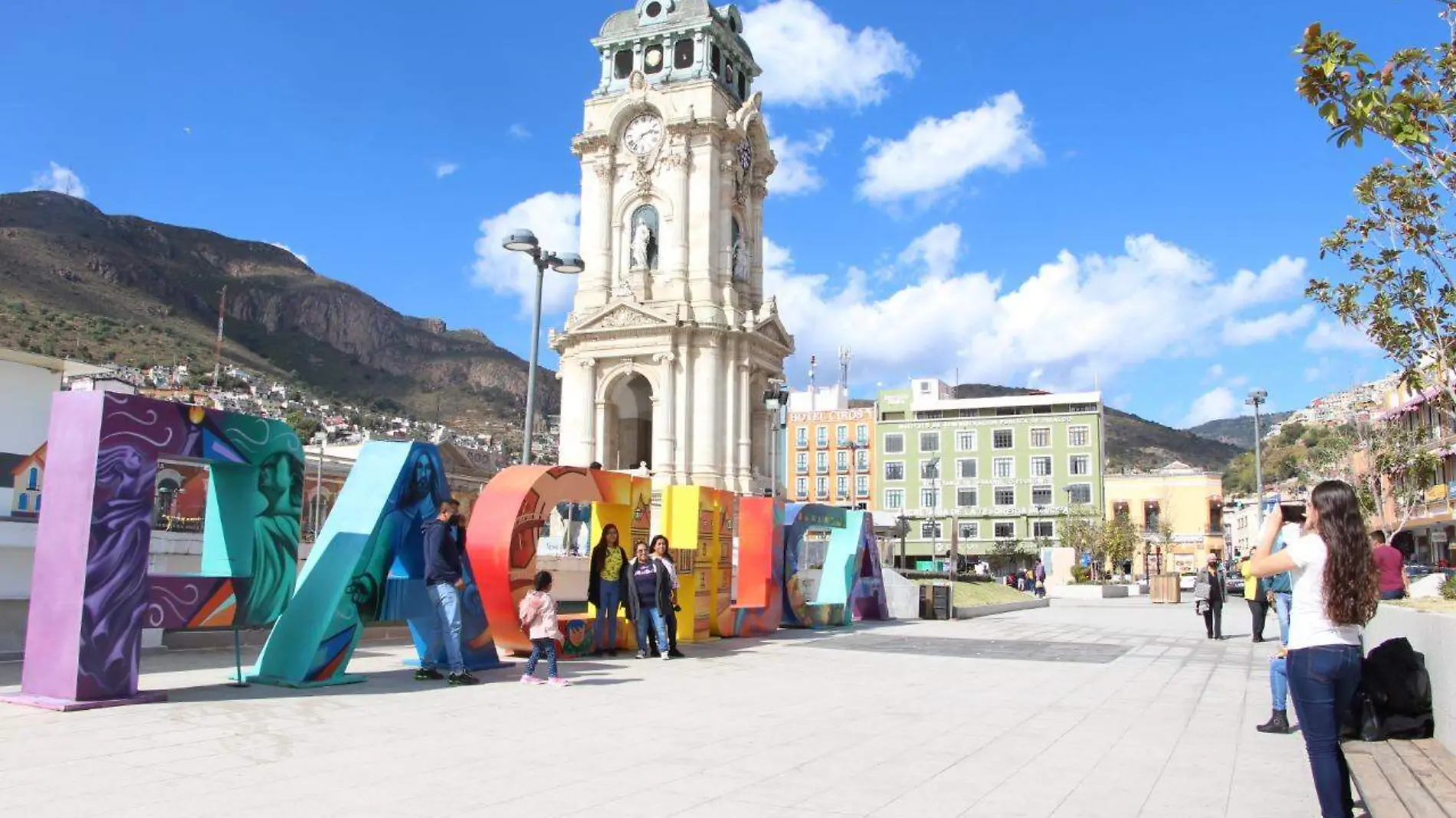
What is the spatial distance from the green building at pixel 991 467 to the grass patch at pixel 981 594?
43.4m

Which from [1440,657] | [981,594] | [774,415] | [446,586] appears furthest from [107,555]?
[774,415]

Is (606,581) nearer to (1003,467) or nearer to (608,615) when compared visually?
(608,615)

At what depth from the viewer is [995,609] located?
32.5 meters

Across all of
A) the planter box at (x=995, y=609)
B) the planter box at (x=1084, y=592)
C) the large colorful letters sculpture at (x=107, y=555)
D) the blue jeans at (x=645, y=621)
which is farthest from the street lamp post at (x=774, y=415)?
the large colorful letters sculpture at (x=107, y=555)

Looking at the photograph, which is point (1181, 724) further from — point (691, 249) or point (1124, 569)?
point (1124, 569)

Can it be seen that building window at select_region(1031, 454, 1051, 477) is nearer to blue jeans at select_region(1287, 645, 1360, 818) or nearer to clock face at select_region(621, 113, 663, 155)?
clock face at select_region(621, 113, 663, 155)

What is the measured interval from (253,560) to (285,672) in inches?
47.6

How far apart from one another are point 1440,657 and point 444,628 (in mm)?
9421

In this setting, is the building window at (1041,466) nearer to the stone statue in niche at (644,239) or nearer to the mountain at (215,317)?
the stone statue in niche at (644,239)

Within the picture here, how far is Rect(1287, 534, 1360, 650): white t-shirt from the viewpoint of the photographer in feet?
19.1

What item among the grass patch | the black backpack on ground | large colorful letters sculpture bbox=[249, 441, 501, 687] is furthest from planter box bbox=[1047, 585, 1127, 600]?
the black backpack on ground

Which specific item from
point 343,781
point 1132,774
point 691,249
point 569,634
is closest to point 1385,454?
point 691,249

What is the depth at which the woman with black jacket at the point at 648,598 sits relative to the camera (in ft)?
52.1

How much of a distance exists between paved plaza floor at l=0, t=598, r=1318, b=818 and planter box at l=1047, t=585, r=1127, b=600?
36.5 meters
